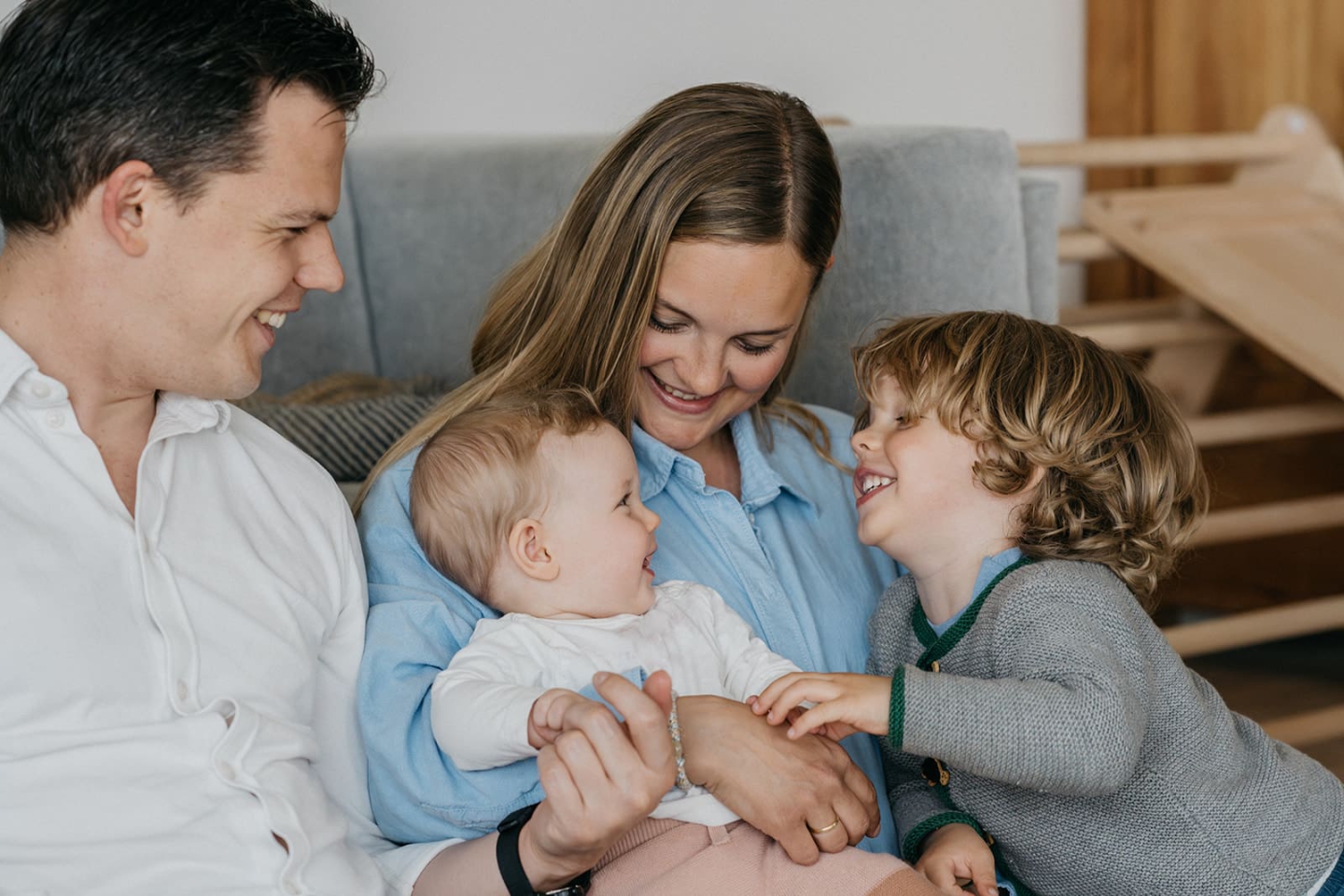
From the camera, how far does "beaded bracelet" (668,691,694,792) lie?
1188 millimetres

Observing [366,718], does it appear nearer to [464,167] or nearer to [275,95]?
[275,95]

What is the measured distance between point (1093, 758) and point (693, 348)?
61cm

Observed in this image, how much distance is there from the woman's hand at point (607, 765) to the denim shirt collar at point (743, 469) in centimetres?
48

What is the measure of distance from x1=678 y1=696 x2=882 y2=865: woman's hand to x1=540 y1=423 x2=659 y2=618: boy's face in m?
0.16

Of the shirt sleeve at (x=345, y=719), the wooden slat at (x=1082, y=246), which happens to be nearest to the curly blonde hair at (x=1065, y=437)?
the shirt sleeve at (x=345, y=719)

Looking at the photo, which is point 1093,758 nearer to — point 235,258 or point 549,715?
point 549,715

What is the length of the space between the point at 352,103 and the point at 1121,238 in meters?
2.11

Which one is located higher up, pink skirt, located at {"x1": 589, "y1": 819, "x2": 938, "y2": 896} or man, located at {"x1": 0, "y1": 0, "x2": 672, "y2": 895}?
man, located at {"x1": 0, "y1": 0, "x2": 672, "y2": 895}

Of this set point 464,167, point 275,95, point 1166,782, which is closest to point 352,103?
point 275,95

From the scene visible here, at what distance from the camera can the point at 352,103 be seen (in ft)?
4.00

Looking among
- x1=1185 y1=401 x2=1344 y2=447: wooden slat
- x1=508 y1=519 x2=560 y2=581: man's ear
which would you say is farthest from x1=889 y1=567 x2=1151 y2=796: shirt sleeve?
x1=1185 y1=401 x2=1344 y2=447: wooden slat

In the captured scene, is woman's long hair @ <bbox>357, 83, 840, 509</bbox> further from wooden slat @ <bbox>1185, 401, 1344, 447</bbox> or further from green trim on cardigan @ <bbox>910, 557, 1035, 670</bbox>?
wooden slat @ <bbox>1185, 401, 1344, 447</bbox>

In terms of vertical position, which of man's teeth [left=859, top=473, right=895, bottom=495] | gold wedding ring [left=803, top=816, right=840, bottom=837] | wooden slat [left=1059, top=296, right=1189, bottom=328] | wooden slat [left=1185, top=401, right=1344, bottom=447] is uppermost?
man's teeth [left=859, top=473, right=895, bottom=495]

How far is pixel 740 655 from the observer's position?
1399 millimetres
